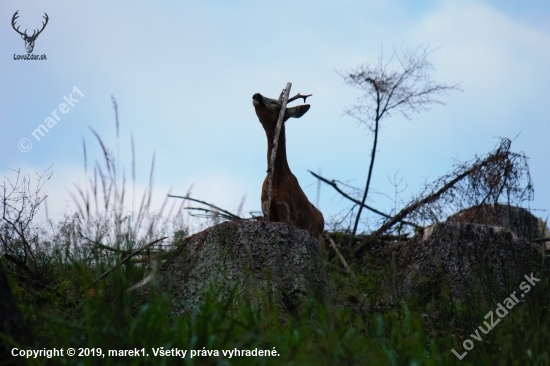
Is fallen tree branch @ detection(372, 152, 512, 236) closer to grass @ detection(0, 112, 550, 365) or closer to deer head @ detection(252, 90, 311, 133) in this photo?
deer head @ detection(252, 90, 311, 133)

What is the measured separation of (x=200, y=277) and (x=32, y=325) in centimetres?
204

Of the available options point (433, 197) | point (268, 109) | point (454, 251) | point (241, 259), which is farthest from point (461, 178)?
point (241, 259)

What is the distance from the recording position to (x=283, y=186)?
23.6 feet

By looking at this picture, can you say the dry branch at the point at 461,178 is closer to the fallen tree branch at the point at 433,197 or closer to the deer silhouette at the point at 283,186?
the fallen tree branch at the point at 433,197

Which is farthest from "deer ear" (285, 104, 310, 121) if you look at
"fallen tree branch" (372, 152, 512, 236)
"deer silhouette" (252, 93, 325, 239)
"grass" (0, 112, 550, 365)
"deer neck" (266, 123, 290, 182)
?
"grass" (0, 112, 550, 365)

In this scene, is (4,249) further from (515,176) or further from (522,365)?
(515,176)

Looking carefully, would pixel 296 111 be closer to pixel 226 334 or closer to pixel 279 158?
pixel 279 158

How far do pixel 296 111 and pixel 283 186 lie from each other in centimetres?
91

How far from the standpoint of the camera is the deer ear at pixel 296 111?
745 centimetres

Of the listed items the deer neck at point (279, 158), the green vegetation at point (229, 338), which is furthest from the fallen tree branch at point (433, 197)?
the green vegetation at point (229, 338)

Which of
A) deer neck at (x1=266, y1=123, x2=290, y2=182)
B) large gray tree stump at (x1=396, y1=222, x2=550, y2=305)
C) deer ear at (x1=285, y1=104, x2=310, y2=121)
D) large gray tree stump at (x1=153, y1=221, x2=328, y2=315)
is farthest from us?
deer ear at (x1=285, y1=104, x2=310, y2=121)

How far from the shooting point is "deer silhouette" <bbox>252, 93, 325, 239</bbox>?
700cm

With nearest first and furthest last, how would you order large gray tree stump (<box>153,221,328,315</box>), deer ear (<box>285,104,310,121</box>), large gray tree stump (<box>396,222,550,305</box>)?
large gray tree stump (<box>153,221,328,315</box>) → large gray tree stump (<box>396,222,550,305</box>) → deer ear (<box>285,104,310,121</box>)

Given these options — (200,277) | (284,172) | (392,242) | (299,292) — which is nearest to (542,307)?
(299,292)
